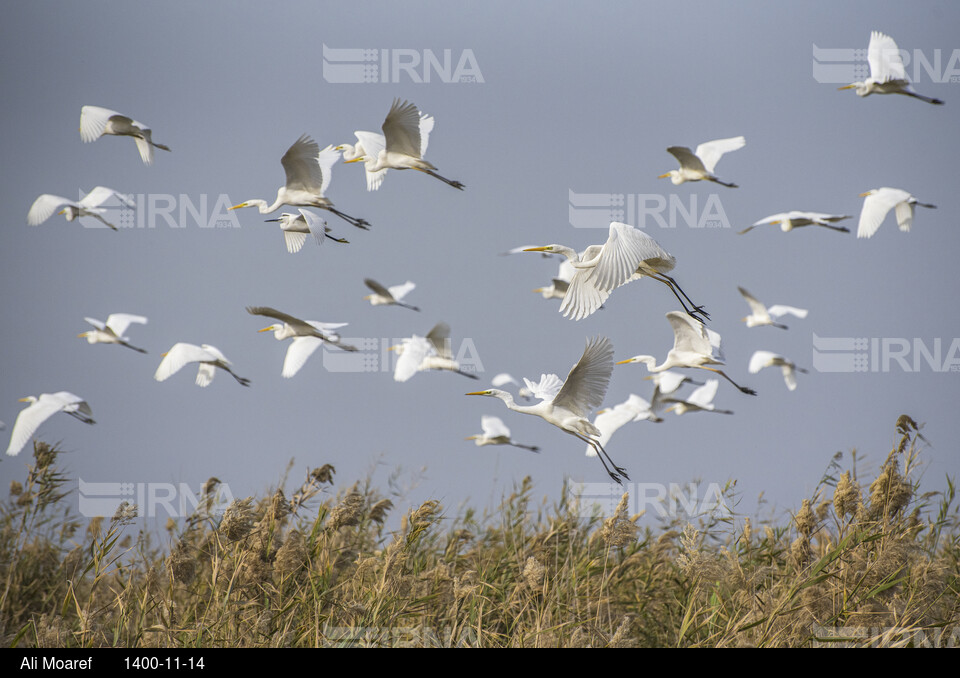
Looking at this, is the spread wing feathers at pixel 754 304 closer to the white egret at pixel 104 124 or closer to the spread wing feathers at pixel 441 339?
the spread wing feathers at pixel 441 339

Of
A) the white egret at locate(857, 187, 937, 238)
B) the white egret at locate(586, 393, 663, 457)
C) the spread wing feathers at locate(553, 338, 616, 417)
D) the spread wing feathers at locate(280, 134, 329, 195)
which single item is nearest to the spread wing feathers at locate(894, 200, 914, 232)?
the white egret at locate(857, 187, 937, 238)

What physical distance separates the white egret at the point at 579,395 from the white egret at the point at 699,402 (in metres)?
3.41

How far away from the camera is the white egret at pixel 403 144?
7.70 meters

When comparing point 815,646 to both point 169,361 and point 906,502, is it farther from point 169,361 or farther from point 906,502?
point 169,361

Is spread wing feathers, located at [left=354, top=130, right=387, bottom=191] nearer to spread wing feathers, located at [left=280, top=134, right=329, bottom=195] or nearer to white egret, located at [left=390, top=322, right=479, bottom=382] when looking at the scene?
spread wing feathers, located at [left=280, top=134, right=329, bottom=195]

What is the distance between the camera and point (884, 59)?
8.28m

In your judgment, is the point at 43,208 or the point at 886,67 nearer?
the point at 886,67

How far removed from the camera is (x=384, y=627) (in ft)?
14.8

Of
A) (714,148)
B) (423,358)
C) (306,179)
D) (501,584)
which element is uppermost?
(714,148)

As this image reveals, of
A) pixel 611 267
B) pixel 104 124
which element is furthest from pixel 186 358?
pixel 611 267

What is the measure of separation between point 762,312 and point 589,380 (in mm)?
6034

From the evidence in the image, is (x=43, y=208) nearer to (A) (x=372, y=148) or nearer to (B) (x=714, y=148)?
(A) (x=372, y=148)

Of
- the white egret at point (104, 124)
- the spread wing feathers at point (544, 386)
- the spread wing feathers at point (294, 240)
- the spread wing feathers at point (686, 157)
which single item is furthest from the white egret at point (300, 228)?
the spread wing feathers at point (686, 157)
